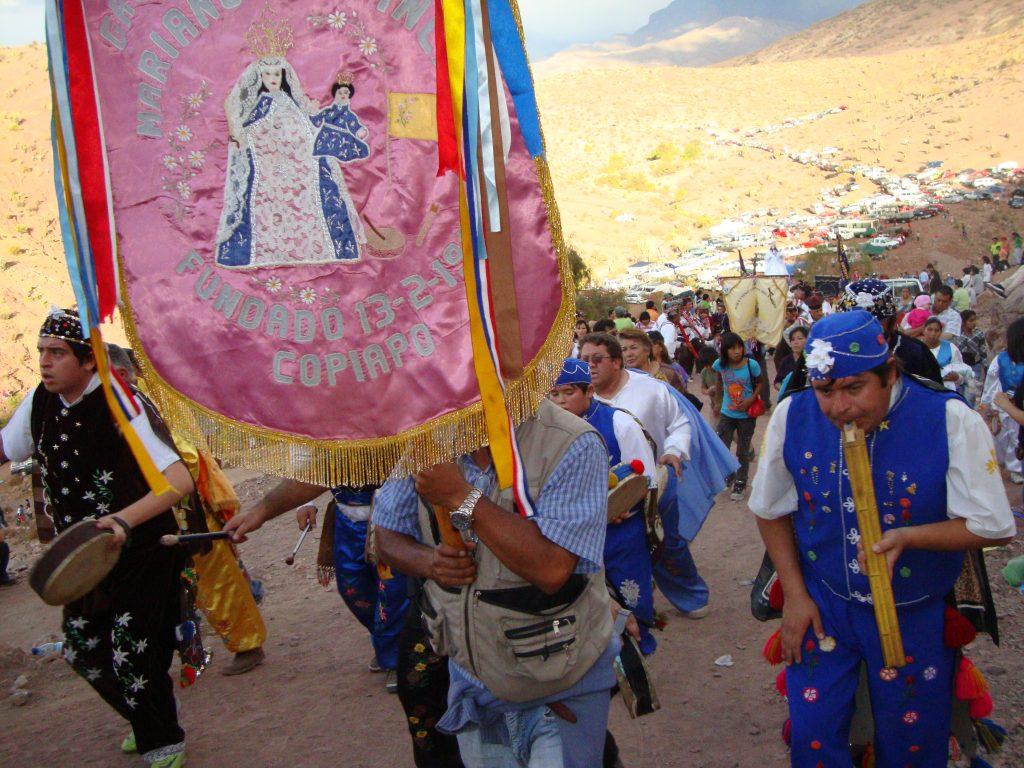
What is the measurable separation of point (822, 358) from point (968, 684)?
4.24 feet

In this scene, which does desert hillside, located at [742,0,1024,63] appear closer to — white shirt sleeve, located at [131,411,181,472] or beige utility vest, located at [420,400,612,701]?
white shirt sleeve, located at [131,411,181,472]

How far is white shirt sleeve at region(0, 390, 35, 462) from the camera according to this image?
4.46m

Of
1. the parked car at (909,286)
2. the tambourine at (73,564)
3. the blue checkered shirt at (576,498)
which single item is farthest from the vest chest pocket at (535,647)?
the parked car at (909,286)

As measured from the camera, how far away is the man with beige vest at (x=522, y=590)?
2.56 m

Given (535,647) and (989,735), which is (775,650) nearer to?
(989,735)

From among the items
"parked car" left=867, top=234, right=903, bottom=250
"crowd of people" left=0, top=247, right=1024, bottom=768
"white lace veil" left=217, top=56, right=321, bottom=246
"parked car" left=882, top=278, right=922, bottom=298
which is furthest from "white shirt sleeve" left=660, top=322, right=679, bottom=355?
"parked car" left=867, top=234, right=903, bottom=250

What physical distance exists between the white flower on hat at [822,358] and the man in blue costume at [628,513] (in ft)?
6.51

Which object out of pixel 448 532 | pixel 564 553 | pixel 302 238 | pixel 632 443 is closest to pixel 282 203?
pixel 302 238

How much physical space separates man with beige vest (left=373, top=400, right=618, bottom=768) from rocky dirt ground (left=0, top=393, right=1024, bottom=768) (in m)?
1.95

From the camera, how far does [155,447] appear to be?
405 centimetres

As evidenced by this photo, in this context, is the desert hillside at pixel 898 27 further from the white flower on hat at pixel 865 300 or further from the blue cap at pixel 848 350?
the blue cap at pixel 848 350

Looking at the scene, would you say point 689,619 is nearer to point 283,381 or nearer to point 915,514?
point 915,514

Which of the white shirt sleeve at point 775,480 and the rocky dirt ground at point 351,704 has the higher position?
the white shirt sleeve at point 775,480

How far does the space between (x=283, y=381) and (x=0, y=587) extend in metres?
8.85
